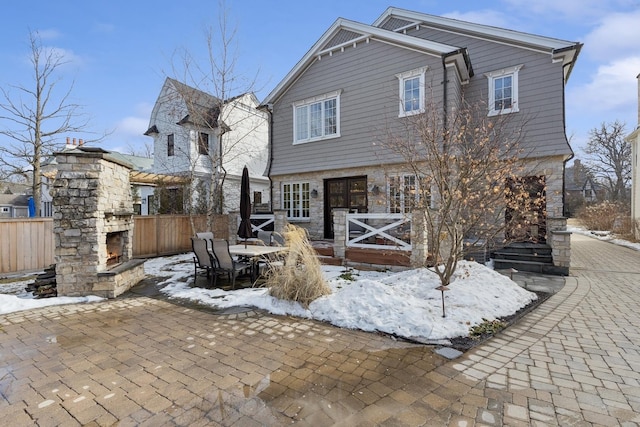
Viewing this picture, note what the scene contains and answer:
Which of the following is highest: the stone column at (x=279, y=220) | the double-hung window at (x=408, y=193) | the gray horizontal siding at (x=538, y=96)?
the gray horizontal siding at (x=538, y=96)

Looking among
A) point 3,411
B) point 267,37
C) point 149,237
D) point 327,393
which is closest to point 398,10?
point 267,37

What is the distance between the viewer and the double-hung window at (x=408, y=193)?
532 centimetres

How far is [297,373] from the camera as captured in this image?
3053 mm

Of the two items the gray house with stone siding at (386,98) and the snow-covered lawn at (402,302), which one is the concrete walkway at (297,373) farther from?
the gray house with stone siding at (386,98)

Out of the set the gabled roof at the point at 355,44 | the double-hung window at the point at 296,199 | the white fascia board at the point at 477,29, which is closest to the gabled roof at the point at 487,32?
the white fascia board at the point at 477,29

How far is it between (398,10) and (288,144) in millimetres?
6460

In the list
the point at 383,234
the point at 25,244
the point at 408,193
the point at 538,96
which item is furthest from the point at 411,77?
the point at 25,244

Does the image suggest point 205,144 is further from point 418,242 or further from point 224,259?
point 418,242

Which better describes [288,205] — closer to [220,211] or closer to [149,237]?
[220,211]

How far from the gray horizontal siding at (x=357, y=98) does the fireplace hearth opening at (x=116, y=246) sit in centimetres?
661

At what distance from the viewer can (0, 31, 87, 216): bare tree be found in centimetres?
1076

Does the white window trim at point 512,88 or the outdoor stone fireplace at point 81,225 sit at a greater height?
the white window trim at point 512,88

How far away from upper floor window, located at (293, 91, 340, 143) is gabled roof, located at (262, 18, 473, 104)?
116 cm

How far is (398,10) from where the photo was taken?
1185 cm
